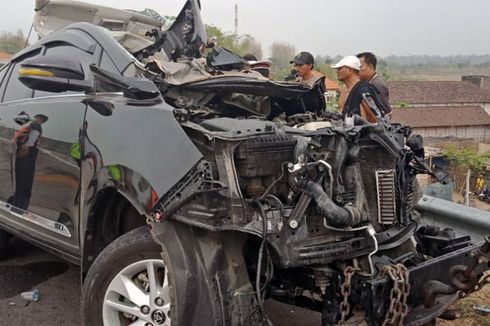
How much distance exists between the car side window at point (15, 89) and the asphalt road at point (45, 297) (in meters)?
1.51

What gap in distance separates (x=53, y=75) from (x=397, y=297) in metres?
2.32

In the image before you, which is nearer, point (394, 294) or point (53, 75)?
point (394, 294)

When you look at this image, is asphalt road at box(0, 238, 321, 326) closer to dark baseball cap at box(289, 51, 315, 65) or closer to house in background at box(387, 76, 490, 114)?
dark baseball cap at box(289, 51, 315, 65)

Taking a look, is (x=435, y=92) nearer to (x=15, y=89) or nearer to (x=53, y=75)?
(x=15, y=89)

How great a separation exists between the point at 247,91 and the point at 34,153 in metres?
1.54

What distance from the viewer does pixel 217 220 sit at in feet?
8.07

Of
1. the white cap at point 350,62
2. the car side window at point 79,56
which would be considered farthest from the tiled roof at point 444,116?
the car side window at point 79,56


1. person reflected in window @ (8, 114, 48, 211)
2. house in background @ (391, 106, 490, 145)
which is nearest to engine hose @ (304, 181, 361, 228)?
person reflected in window @ (8, 114, 48, 211)

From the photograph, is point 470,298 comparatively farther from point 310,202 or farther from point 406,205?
point 310,202

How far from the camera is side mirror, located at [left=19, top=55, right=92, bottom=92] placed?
3.03 m

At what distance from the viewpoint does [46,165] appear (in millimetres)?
3436

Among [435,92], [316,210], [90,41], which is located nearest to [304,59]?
[90,41]

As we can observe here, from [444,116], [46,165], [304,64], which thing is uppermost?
[304,64]

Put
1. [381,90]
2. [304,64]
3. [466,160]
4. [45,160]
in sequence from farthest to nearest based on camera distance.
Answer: [466,160], [304,64], [381,90], [45,160]
